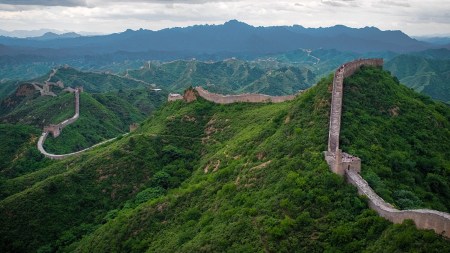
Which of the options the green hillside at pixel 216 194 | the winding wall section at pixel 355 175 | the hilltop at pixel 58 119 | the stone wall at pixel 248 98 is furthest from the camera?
the hilltop at pixel 58 119

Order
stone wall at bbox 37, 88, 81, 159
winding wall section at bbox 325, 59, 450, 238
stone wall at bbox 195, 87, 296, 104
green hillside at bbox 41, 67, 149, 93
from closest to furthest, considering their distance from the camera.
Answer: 1. winding wall section at bbox 325, 59, 450, 238
2. stone wall at bbox 195, 87, 296, 104
3. stone wall at bbox 37, 88, 81, 159
4. green hillside at bbox 41, 67, 149, 93

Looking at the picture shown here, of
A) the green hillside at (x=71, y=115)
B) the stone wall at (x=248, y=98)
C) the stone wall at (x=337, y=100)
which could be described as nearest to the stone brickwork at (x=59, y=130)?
the green hillside at (x=71, y=115)

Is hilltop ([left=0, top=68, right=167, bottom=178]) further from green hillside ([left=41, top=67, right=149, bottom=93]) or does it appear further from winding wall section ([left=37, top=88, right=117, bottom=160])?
green hillside ([left=41, top=67, right=149, bottom=93])

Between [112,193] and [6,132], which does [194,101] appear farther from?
[6,132]

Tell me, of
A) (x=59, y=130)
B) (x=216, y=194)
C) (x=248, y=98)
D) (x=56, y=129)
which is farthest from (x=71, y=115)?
(x=216, y=194)

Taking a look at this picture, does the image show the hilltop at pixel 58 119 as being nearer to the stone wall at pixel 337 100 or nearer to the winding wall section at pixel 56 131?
the winding wall section at pixel 56 131

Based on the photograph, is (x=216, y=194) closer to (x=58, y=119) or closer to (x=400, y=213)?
(x=400, y=213)

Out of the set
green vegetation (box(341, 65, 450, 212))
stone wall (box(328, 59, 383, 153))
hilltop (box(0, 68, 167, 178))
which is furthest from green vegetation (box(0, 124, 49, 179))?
green vegetation (box(341, 65, 450, 212))
